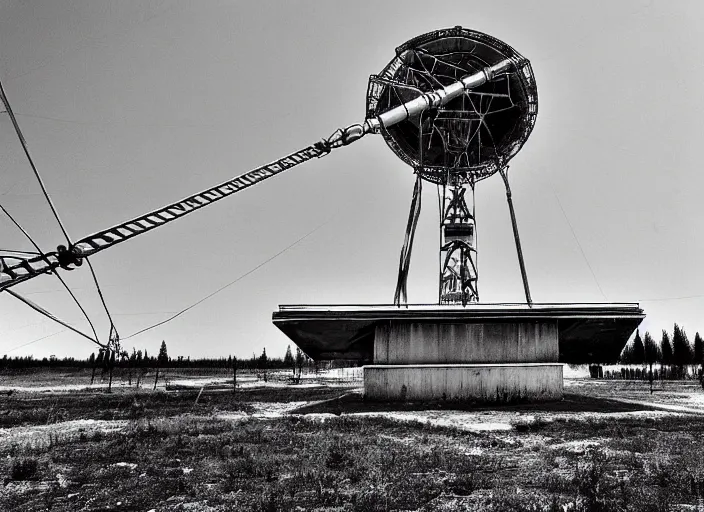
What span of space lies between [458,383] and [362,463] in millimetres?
14596

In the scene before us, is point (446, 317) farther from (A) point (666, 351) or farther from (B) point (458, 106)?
(A) point (666, 351)

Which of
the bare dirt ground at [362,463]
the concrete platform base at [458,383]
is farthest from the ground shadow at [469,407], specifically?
the bare dirt ground at [362,463]

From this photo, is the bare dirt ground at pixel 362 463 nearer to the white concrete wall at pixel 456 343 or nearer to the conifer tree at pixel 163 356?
the white concrete wall at pixel 456 343

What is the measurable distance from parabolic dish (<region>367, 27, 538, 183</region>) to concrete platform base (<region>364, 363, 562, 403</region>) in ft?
35.2

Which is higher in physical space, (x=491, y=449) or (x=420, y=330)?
(x=420, y=330)

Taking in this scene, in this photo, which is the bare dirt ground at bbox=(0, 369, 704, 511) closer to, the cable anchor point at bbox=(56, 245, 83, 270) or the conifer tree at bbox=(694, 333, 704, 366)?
the cable anchor point at bbox=(56, 245, 83, 270)

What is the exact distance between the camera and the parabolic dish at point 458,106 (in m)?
29.2

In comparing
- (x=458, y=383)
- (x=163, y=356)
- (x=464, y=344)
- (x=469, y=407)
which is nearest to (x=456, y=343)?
(x=464, y=344)

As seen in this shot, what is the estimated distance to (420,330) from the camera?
25562 millimetres

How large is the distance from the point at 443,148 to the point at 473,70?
4749 millimetres

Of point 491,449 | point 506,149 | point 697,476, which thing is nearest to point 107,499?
point 491,449

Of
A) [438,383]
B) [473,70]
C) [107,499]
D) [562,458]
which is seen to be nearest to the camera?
[107,499]

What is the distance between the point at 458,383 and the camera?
81.5 feet

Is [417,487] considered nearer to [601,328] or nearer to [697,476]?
[697,476]
